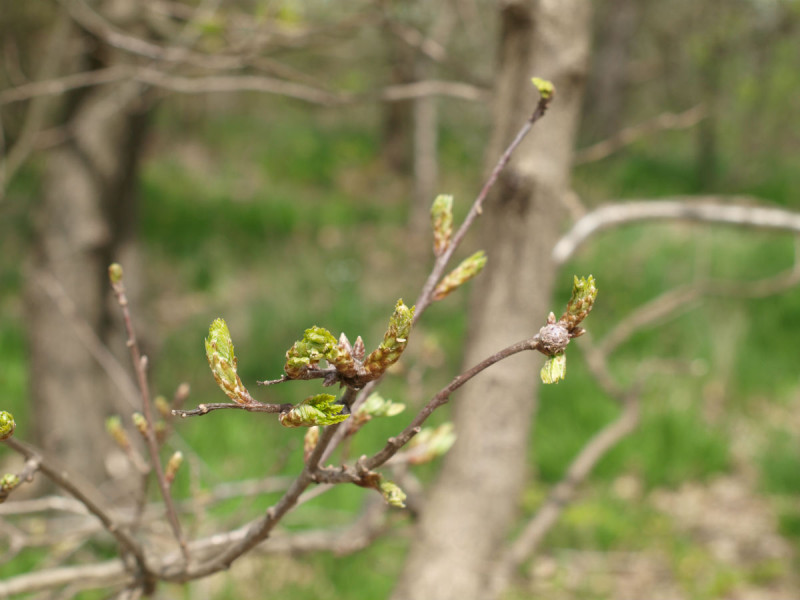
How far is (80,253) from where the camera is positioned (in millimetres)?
3225

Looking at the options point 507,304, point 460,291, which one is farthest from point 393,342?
point 460,291

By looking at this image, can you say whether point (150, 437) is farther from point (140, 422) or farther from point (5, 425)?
point (5, 425)

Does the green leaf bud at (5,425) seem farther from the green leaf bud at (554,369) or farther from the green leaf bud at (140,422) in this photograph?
the green leaf bud at (554,369)

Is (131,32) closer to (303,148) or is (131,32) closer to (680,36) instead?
(303,148)

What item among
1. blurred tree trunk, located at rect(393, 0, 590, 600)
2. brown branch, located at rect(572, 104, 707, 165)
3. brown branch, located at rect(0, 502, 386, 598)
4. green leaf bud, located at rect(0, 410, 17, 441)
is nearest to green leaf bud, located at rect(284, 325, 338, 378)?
green leaf bud, located at rect(0, 410, 17, 441)

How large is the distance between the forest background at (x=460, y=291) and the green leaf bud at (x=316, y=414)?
2.40ft

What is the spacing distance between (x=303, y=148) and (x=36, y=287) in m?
5.74

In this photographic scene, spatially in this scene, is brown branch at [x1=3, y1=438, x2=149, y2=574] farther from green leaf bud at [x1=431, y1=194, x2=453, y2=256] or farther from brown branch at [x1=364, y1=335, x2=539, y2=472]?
green leaf bud at [x1=431, y1=194, x2=453, y2=256]

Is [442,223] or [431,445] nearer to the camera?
[442,223]

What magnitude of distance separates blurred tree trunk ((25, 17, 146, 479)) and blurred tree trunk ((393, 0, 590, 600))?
2.09 meters

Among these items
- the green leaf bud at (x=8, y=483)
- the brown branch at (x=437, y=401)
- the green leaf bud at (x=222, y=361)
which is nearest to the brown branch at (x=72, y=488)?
the green leaf bud at (x=8, y=483)

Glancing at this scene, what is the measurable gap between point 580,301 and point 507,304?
96 centimetres

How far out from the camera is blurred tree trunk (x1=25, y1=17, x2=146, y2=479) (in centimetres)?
318

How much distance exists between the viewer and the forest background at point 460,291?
9.99 feet
